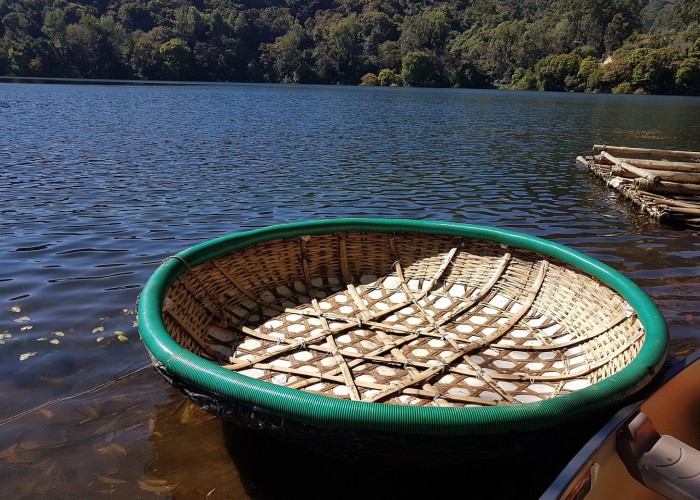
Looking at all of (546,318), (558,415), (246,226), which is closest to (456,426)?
(558,415)

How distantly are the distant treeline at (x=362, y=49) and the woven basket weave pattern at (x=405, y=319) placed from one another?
104m

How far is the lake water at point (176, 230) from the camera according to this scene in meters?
4.38

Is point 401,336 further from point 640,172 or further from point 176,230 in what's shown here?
point 640,172

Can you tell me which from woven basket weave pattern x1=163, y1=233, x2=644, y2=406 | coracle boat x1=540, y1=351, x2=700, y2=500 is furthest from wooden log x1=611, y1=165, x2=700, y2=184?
coracle boat x1=540, y1=351, x2=700, y2=500

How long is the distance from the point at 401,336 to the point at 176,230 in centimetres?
660

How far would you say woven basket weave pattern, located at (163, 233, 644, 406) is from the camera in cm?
495

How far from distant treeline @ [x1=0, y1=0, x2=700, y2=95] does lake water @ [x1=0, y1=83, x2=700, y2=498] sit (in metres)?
80.8

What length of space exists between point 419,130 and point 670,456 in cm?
3047

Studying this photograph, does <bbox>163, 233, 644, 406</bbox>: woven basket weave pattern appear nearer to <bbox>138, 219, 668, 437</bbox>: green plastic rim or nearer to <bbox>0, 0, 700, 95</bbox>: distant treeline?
<bbox>138, 219, 668, 437</bbox>: green plastic rim

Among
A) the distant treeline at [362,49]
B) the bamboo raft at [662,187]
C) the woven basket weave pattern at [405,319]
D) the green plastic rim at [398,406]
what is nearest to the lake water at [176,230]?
the bamboo raft at [662,187]

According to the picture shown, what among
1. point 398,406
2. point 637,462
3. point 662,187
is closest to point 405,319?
point 398,406

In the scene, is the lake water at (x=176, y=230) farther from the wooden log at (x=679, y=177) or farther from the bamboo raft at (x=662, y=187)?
the wooden log at (x=679, y=177)

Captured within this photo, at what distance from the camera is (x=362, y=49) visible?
141m

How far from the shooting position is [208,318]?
5.71 m
